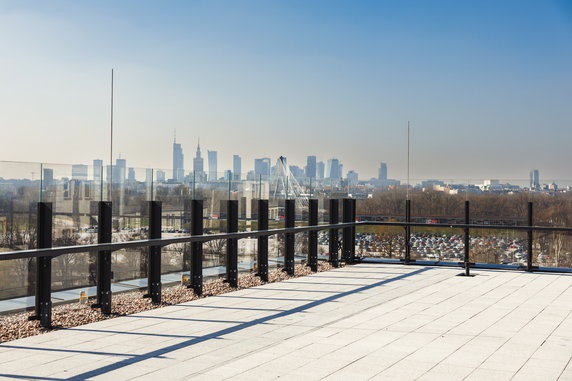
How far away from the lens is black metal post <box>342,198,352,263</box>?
15414mm

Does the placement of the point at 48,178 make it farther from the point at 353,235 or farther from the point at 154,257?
the point at 353,235

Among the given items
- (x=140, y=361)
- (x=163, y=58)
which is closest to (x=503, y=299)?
(x=140, y=361)

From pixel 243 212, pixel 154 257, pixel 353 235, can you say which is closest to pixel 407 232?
pixel 353 235

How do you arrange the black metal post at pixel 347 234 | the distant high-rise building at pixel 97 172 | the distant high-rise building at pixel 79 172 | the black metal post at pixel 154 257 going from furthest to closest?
the black metal post at pixel 347 234
the black metal post at pixel 154 257
the distant high-rise building at pixel 97 172
the distant high-rise building at pixel 79 172

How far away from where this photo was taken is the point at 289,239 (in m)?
13.3

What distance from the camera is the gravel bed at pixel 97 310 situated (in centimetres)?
755

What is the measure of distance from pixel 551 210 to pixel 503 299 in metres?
5.34

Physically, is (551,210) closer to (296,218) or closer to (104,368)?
(296,218)

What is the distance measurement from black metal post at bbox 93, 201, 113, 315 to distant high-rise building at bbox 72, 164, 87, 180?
46 cm

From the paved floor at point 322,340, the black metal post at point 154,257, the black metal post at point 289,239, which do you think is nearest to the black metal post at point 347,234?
the black metal post at point 289,239

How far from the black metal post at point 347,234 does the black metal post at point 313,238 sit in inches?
61.2

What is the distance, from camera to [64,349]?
6.73 m

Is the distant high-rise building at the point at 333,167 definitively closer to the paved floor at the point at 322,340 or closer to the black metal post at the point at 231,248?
the black metal post at the point at 231,248

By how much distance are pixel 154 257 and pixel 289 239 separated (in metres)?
4.19
